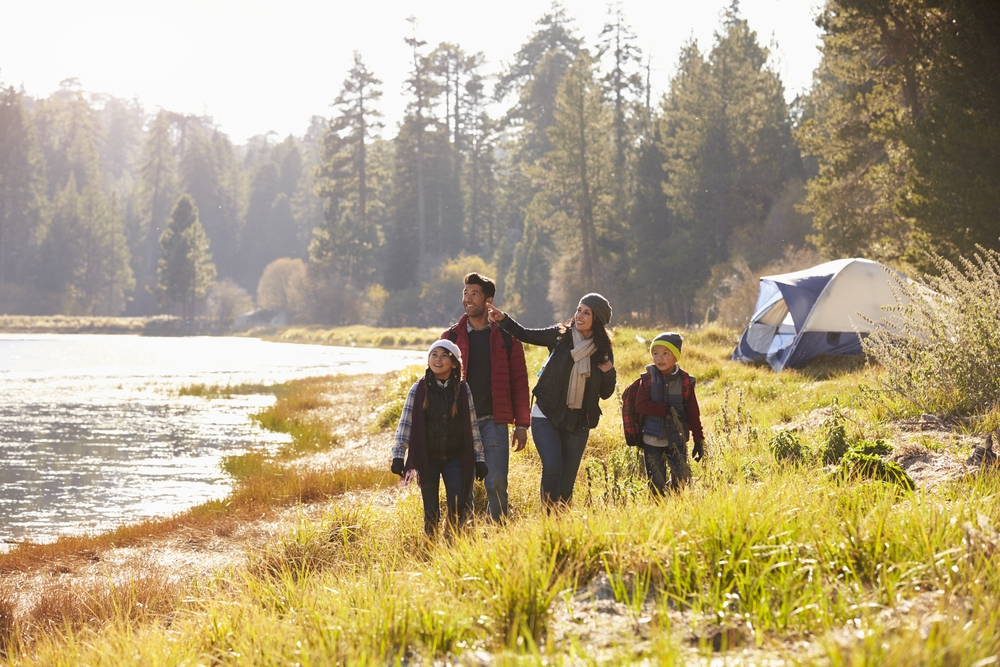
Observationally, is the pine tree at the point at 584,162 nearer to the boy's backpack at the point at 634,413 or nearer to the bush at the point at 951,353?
the bush at the point at 951,353

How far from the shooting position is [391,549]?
5676mm

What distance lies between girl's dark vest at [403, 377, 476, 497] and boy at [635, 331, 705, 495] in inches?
52.7

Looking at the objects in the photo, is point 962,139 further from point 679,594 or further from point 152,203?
point 152,203

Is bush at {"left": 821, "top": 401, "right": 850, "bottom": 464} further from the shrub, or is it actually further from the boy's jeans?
the boy's jeans

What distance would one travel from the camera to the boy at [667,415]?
583 centimetres

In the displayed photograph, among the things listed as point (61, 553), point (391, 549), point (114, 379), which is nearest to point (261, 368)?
point (114, 379)

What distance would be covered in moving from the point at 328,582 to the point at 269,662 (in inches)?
45.9

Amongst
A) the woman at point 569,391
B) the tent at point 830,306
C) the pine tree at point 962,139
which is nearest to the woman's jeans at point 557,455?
the woman at point 569,391

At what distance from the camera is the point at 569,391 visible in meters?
5.76

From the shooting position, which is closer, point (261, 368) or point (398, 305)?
point (261, 368)

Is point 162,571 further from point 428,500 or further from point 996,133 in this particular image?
point 996,133

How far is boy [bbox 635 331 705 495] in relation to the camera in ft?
19.1

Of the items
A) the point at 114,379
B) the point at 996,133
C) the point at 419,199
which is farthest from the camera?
the point at 419,199

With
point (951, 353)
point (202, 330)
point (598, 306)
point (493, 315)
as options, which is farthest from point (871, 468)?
point (202, 330)
